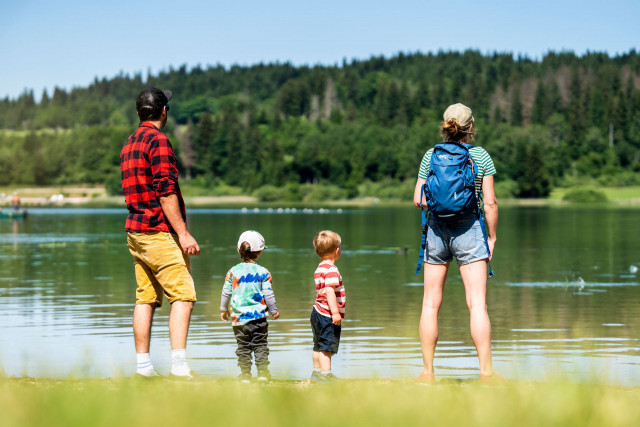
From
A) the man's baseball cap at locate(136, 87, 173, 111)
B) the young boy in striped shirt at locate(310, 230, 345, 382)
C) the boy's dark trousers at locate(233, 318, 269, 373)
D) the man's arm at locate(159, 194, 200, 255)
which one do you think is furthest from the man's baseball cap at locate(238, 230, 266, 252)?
the man's baseball cap at locate(136, 87, 173, 111)

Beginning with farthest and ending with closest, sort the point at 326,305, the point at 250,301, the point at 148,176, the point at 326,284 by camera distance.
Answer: the point at 250,301 < the point at 326,305 < the point at 326,284 < the point at 148,176

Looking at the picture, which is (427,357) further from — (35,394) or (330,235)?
(35,394)

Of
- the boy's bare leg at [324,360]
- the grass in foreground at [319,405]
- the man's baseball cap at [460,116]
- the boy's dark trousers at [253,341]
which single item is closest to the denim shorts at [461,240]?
the man's baseball cap at [460,116]

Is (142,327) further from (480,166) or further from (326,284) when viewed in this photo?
(480,166)

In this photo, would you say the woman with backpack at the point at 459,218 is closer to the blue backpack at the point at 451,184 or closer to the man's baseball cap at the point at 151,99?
the blue backpack at the point at 451,184

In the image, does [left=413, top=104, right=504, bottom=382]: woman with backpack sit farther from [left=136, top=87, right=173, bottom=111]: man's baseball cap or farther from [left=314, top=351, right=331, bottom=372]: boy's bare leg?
[left=136, top=87, right=173, bottom=111]: man's baseball cap

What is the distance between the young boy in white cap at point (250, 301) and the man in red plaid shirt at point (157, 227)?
30.6 inches

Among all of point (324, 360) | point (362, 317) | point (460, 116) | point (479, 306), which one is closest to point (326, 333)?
point (324, 360)

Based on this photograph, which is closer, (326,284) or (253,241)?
(326,284)

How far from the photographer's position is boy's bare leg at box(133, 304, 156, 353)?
28.5ft

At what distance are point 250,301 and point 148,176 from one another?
166cm

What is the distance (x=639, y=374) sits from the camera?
12258 mm

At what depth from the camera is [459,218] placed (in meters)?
8.37

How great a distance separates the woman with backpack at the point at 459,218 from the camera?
8.28m
